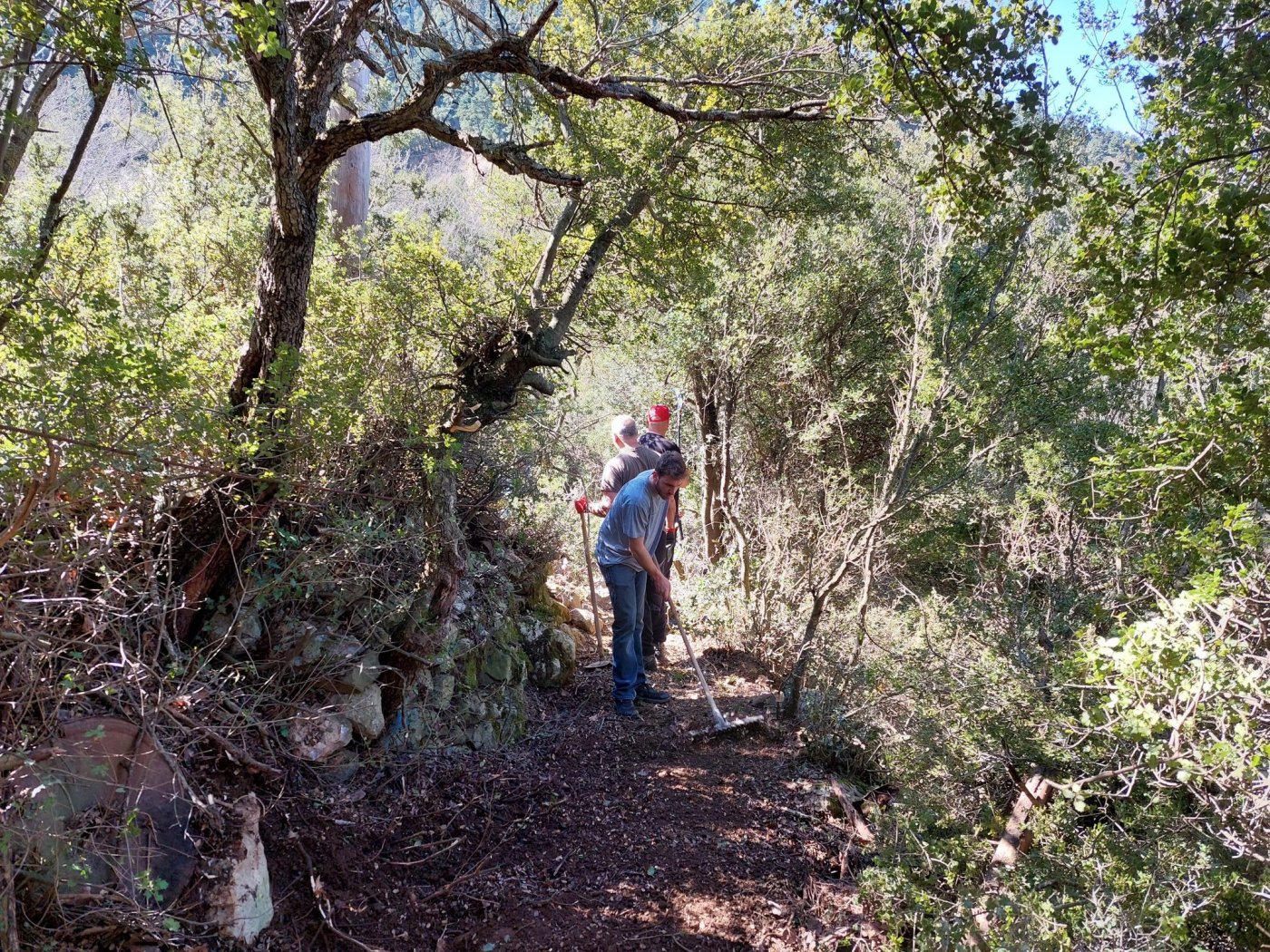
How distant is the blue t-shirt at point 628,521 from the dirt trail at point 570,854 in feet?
4.08

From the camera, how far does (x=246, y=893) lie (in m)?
2.53

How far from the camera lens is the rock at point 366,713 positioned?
3617 mm

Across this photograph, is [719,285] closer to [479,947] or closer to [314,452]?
[314,452]

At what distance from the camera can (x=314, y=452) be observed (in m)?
3.33

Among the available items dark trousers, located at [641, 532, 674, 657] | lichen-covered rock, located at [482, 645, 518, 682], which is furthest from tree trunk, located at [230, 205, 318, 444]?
dark trousers, located at [641, 532, 674, 657]

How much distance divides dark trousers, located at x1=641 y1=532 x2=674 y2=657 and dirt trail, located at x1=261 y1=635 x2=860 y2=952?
1482 millimetres

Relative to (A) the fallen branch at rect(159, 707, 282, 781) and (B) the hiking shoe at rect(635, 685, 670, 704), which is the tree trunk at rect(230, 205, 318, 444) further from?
(B) the hiking shoe at rect(635, 685, 670, 704)

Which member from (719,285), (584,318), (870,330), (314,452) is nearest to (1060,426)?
(870,330)

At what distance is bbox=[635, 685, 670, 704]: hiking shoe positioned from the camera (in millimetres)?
5297

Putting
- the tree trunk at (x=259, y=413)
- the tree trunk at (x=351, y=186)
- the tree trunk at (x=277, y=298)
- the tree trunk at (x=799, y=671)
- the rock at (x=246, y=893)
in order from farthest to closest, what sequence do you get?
the tree trunk at (x=351, y=186) → the tree trunk at (x=799, y=671) → the tree trunk at (x=277, y=298) → the tree trunk at (x=259, y=413) → the rock at (x=246, y=893)

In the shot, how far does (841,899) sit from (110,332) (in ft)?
12.9

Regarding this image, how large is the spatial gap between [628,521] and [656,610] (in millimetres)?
1491

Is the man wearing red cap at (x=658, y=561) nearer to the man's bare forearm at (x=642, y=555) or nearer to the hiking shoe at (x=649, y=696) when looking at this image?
the hiking shoe at (x=649, y=696)

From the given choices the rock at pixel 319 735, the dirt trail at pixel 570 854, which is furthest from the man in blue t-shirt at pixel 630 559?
the rock at pixel 319 735
